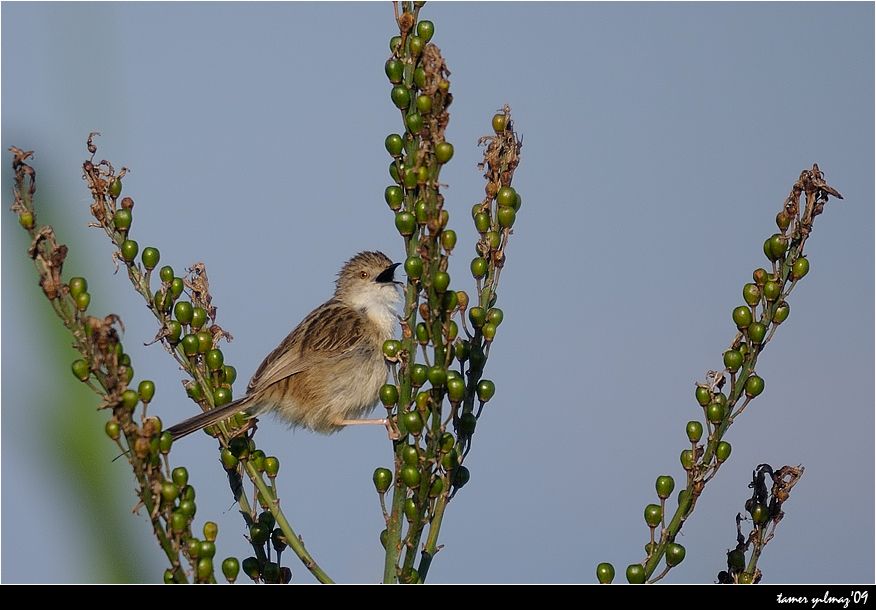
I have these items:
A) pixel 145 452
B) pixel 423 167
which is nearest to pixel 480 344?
pixel 423 167

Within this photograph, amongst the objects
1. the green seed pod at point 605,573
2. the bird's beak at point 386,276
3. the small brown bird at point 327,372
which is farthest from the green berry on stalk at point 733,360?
the bird's beak at point 386,276

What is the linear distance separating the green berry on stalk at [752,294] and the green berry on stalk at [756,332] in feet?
0.28

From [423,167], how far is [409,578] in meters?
1.39

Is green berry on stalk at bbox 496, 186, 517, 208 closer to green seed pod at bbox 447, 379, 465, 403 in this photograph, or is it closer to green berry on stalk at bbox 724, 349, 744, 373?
green seed pod at bbox 447, 379, 465, 403

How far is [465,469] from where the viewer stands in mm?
3750

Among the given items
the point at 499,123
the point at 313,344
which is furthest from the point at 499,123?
the point at 313,344

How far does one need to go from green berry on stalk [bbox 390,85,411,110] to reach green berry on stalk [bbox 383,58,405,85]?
44 millimetres

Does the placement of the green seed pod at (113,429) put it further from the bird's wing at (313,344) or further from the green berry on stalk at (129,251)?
the bird's wing at (313,344)

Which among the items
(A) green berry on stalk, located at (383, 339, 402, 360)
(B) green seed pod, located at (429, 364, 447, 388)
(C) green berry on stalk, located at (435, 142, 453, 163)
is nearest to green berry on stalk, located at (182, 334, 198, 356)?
(A) green berry on stalk, located at (383, 339, 402, 360)

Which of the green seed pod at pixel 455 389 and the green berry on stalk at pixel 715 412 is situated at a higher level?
the green berry on stalk at pixel 715 412

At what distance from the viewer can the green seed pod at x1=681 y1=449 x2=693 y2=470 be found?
3730mm

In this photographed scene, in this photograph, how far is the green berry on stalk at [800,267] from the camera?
149 inches

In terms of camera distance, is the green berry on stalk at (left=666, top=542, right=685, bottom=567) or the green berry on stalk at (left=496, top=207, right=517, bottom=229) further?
the green berry on stalk at (left=496, top=207, right=517, bottom=229)
